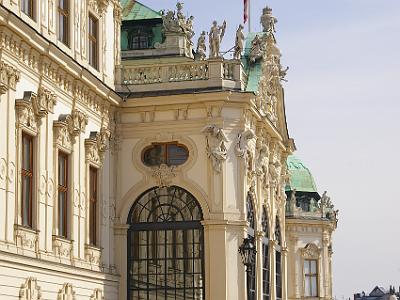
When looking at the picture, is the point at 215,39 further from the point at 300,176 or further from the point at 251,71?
the point at 300,176

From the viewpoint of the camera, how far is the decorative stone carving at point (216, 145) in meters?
31.5

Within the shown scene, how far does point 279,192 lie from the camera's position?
3884 cm

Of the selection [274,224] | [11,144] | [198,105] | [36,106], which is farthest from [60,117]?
[274,224]

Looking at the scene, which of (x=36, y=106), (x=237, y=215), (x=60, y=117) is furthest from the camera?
(x=237, y=215)

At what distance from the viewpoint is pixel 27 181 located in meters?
25.8

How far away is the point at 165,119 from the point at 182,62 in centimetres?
188

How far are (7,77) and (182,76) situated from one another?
8889 mm

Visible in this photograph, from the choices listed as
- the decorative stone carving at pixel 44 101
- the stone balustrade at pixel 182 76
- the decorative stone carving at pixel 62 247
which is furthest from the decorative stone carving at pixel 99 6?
the decorative stone carving at pixel 62 247

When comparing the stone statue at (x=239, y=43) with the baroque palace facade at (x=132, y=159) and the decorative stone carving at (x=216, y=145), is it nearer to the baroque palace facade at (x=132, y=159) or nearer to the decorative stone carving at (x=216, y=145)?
the baroque palace facade at (x=132, y=159)

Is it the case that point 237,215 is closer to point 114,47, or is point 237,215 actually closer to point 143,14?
point 114,47

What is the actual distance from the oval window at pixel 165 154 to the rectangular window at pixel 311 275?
24714 mm

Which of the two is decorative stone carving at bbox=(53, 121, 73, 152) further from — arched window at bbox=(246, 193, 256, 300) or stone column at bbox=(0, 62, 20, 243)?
arched window at bbox=(246, 193, 256, 300)

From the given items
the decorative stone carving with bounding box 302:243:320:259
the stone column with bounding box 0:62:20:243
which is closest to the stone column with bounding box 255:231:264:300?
the stone column with bounding box 0:62:20:243

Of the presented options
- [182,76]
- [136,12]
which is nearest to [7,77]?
[182,76]
